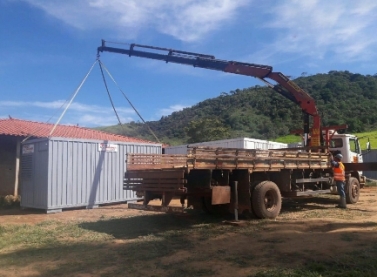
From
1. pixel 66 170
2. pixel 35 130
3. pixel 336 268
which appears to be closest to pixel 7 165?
pixel 35 130

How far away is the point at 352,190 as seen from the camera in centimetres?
1363

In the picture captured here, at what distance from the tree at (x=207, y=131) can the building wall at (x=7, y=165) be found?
67.3 ft

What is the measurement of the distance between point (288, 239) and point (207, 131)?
28.1 metres

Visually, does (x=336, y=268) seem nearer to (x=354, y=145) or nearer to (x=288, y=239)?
(x=288, y=239)

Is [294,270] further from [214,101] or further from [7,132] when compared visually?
[214,101]

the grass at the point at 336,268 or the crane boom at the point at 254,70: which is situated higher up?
the crane boom at the point at 254,70

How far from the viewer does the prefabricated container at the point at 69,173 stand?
42.8 feet

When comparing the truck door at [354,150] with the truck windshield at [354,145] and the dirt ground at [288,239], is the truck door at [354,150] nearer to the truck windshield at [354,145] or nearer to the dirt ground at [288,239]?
the truck windshield at [354,145]

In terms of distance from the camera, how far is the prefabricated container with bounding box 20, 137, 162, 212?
13.1 meters

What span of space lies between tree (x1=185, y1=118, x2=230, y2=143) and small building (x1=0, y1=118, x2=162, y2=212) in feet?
62.2

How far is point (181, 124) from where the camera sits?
54.3 meters

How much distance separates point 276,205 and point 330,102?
40.5 meters

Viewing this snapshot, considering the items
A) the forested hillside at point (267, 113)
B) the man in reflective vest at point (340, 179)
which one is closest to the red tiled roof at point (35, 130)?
the man in reflective vest at point (340, 179)

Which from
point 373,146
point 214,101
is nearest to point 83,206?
point 373,146
